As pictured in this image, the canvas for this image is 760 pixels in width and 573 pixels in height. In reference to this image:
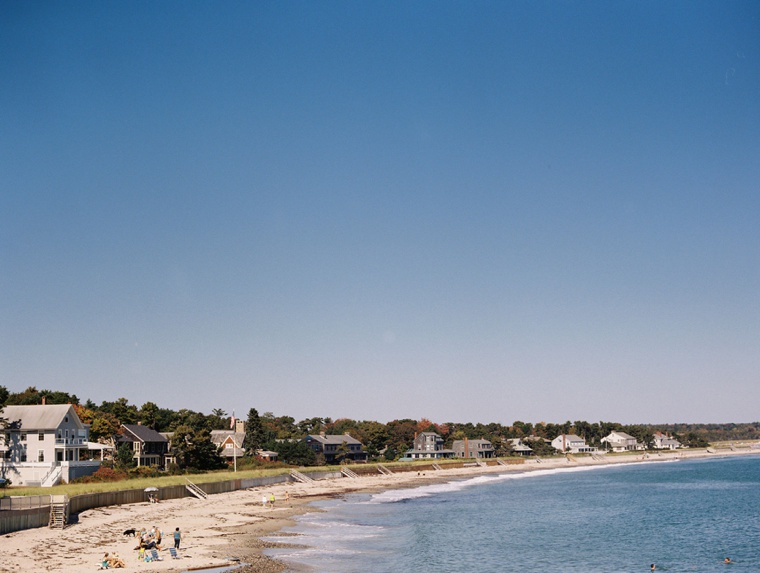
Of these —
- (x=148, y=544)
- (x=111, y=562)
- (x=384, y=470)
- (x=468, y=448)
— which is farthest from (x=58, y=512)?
(x=468, y=448)

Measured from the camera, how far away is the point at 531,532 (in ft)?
211

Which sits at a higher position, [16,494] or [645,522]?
[16,494]

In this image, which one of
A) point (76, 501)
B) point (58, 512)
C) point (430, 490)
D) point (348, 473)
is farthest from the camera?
point (348, 473)

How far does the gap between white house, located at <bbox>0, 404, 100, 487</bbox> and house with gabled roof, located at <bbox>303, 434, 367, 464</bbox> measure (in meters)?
69.8

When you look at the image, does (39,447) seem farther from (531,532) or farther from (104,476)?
(531,532)

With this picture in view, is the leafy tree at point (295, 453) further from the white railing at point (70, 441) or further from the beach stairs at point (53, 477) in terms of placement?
the beach stairs at point (53, 477)

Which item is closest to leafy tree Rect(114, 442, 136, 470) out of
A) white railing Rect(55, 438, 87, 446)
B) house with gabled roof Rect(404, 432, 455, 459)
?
white railing Rect(55, 438, 87, 446)

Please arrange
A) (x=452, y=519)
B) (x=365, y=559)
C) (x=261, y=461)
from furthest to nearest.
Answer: (x=261, y=461), (x=452, y=519), (x=365, y=559)

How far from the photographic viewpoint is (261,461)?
4560 inches

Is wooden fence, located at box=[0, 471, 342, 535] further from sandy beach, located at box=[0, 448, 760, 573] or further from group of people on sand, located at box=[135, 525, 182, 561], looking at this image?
group of people on sand, located at box=[135, 525, 182, 561]

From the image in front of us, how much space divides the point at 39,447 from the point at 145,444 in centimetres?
2724

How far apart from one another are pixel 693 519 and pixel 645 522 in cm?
671

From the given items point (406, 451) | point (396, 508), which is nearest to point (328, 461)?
point (406, 451)

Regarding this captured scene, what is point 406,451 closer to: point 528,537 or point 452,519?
point 452,519
